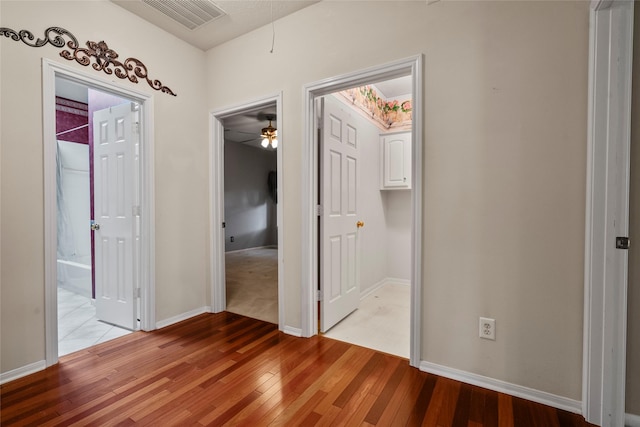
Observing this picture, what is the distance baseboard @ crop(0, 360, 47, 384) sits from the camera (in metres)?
1.85

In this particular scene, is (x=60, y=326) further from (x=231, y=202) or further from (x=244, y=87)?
(x=231, y=202)

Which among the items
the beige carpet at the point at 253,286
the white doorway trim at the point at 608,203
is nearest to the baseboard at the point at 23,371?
the beige carpet at the point at 253,286

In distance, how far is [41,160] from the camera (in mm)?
2008

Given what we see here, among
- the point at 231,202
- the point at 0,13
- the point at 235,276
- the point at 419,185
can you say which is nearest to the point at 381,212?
the point at 419,185

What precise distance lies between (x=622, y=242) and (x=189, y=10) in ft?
10.8

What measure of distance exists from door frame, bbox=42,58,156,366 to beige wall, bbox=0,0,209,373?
1.4 inches

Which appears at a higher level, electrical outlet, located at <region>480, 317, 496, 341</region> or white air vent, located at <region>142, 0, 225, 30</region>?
white air vent, located at <region>142, 0, 225, 30</region>

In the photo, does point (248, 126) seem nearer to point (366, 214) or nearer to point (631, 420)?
point (366, 214)

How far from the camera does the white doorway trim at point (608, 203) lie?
55.7 inches

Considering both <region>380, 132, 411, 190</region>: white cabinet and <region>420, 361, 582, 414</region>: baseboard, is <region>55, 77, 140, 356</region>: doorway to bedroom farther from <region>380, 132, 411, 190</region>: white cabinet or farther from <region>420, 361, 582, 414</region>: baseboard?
<region>380, 132, 411, 190</region>: white cabinet

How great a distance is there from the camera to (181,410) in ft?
5.20

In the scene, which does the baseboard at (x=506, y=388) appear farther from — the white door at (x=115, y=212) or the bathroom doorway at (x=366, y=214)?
the white door at (x=115, y=212)

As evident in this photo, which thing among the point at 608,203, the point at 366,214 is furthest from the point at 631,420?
the point at 366,214

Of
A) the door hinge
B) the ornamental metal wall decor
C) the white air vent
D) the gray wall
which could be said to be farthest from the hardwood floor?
the gray wall
